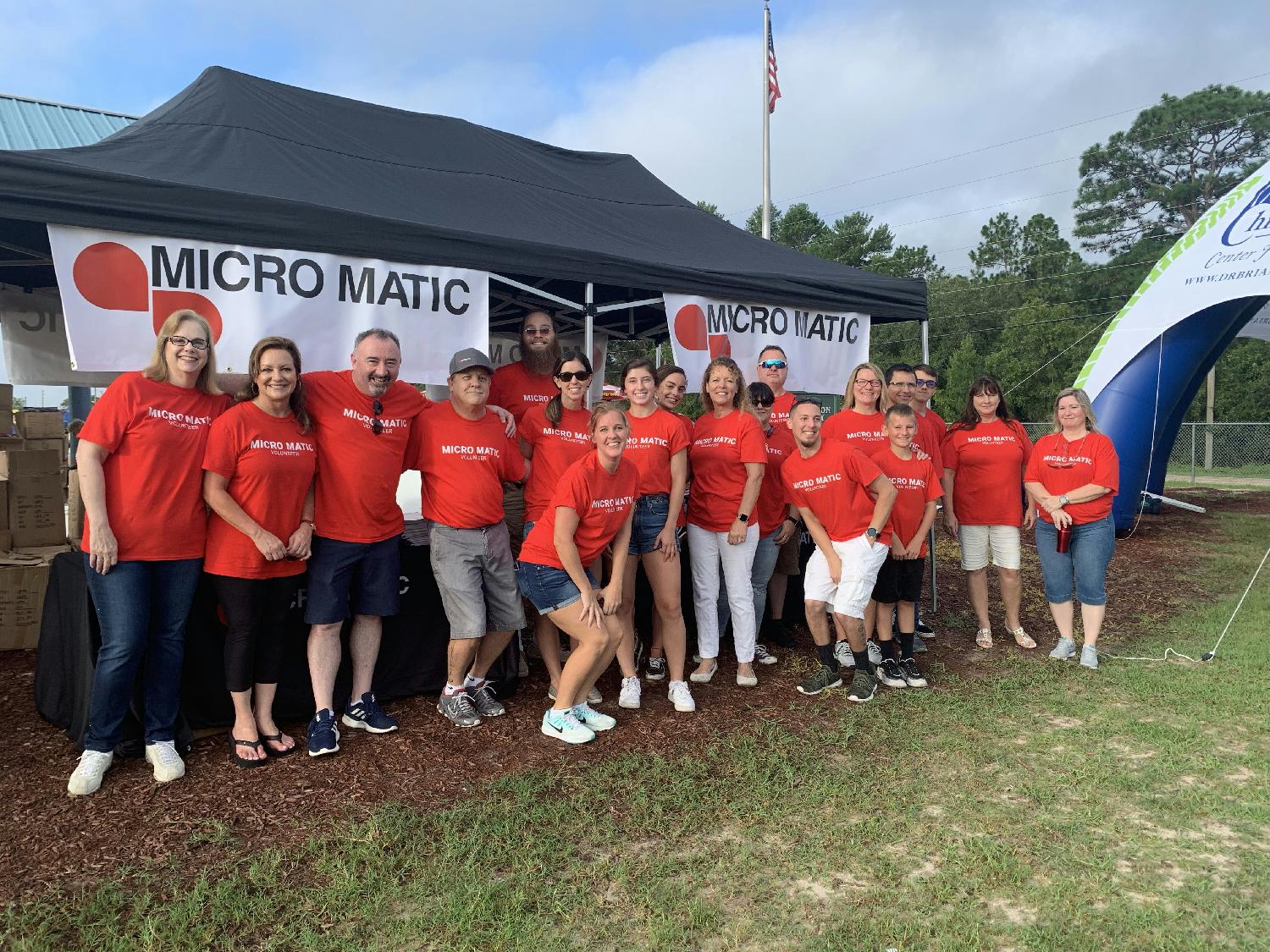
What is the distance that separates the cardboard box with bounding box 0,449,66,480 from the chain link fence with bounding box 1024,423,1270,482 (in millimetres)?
19541

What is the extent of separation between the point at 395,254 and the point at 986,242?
49516 millimetres

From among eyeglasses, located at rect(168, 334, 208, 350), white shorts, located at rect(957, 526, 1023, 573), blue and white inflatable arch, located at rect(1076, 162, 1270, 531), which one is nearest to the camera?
eyeglasses, located at rect(168, 334, 208, 350)

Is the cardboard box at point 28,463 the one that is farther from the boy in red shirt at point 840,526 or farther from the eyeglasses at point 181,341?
the boy in red shirt at point 840,526

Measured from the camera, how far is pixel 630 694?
4074 millimetres

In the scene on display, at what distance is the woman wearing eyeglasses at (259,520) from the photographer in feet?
10.5

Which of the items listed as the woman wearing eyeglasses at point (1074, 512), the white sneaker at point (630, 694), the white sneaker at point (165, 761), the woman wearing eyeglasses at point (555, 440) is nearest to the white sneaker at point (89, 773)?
the white sneaker at point (165, 761)

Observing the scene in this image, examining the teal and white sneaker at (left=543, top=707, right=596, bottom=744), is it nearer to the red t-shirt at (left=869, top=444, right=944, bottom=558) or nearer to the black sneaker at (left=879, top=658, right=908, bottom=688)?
the black sneaker at (left=879, top=658, right=908, bottom=688)

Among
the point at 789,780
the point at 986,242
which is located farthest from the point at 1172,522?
the point at 986,242

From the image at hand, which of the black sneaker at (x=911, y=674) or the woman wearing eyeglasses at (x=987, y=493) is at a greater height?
the woman wearing eyeglasses at (x=987, y=493)

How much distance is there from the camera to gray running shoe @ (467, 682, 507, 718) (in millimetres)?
3992

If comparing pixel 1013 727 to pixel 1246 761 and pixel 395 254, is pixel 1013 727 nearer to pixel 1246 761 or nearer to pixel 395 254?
pixel 1246 761

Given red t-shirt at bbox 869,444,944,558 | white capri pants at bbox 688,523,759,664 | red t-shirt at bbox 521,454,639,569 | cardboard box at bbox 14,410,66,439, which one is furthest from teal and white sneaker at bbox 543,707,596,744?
cardboard box at bbox 14,410,66,439

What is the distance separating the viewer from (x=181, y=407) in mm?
3164

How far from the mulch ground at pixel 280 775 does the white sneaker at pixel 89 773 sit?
39 millimetres
